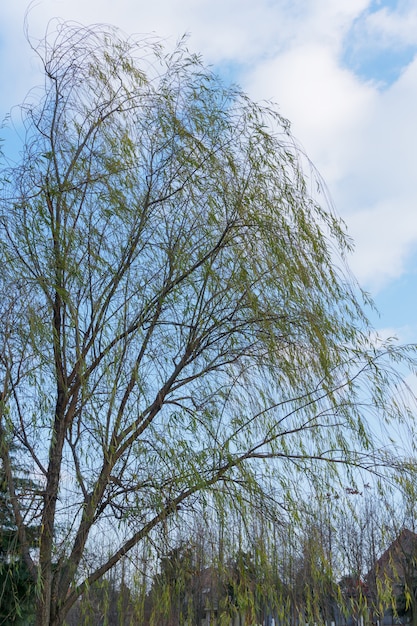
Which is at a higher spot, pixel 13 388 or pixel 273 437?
pixel 13 388

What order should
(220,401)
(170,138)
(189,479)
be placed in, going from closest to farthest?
(189,479) < (220,401) < (170,138)

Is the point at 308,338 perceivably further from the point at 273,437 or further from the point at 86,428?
the point at 86,428

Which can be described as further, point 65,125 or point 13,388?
point 65,125

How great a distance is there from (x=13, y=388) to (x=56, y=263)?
75cm

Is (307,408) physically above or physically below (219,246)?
below

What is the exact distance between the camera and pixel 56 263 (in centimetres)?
440

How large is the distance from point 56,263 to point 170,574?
1859 millimetres

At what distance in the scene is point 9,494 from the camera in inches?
168

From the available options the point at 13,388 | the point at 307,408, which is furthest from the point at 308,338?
the point at 13,388

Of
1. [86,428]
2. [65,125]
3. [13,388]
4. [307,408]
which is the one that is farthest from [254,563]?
[65,125]

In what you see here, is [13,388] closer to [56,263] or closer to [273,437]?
[56,263]

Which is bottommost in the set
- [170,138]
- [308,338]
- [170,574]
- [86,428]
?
[170,574]

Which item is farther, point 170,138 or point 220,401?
point 170,138

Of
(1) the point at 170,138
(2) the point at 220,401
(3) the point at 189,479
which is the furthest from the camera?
(1) the point at 170,138
